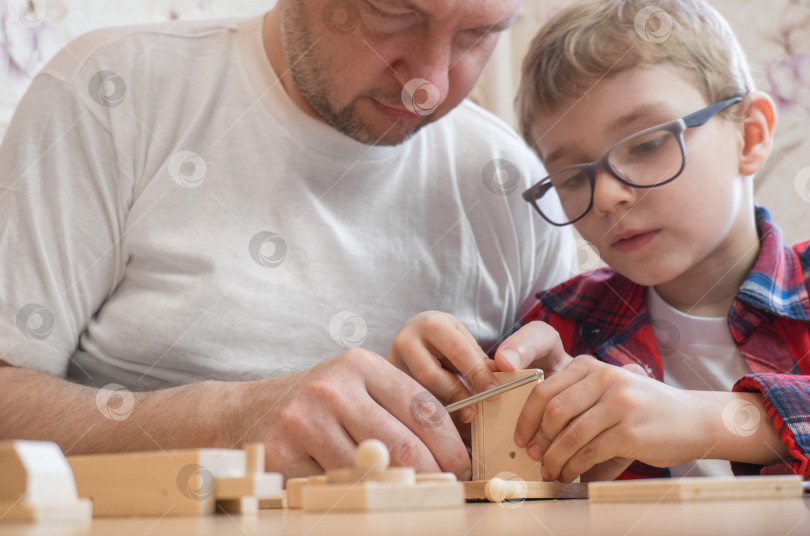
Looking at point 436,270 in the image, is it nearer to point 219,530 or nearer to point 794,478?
point 794,478

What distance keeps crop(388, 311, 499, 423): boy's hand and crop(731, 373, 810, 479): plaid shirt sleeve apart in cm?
31

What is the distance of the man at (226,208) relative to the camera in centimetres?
115

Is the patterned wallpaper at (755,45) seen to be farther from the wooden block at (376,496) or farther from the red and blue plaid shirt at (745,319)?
the wooden block at (376,496)

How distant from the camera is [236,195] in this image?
128cm

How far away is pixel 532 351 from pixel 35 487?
24.0 inches

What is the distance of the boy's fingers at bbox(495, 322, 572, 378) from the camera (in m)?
0.81

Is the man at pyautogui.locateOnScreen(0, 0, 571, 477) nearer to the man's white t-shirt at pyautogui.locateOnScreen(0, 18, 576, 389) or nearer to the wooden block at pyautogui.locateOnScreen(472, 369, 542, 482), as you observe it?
the man's white t-shirt at pyautogui.locateOnScreen(0, 18, 576, 389)

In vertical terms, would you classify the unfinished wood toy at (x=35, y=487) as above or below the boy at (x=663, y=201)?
below

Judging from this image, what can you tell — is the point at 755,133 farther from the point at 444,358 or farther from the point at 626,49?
the point at 444,358

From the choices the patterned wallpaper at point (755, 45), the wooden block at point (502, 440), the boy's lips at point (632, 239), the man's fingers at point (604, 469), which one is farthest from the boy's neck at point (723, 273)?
the wooden block at point (502, 440)

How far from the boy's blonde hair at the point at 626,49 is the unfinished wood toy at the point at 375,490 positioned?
2.91 ft

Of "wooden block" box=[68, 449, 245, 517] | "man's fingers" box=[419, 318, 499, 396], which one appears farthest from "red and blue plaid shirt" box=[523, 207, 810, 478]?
"wooden block" box=[68, 449, 245, 517]

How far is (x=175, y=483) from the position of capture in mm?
A: 457

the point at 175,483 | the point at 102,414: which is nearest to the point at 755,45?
the point at 102,414
